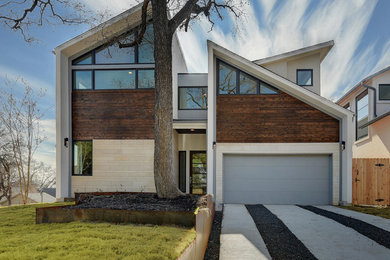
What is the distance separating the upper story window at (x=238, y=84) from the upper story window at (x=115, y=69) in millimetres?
2665

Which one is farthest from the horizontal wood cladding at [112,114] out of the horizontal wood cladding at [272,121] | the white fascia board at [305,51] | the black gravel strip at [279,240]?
the white fascia board at [305,51]

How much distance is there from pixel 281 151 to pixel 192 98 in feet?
15.0

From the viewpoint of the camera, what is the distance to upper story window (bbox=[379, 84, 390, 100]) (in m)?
11.0

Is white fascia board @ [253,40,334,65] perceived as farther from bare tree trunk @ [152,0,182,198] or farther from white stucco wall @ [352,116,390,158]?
bare tree trunk @ [152,0,182,198]

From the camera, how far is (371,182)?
8258 millimetres

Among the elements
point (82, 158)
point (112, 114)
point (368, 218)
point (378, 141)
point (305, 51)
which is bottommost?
point (368, 218)

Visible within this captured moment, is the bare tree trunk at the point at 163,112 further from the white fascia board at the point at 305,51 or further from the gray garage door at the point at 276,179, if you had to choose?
the white fascia board at the point at 305,51

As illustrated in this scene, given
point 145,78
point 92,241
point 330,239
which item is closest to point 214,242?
point 330,239

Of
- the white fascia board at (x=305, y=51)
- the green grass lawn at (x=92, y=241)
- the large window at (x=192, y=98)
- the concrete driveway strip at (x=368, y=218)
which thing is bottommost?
the concrete driveway strip at (x=368, y=218)

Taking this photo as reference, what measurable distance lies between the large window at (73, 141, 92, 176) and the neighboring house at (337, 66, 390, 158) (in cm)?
1175

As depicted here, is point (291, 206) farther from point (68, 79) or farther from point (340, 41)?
point (68, 79)

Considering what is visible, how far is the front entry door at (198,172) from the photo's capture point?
1059cm

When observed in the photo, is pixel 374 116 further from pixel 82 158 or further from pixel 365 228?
pixel 82 158

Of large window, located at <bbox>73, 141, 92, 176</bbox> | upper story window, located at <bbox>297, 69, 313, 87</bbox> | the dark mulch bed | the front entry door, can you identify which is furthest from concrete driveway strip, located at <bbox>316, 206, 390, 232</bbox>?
large window, located at <bbox>73, 141, 92, 176</bbox>
